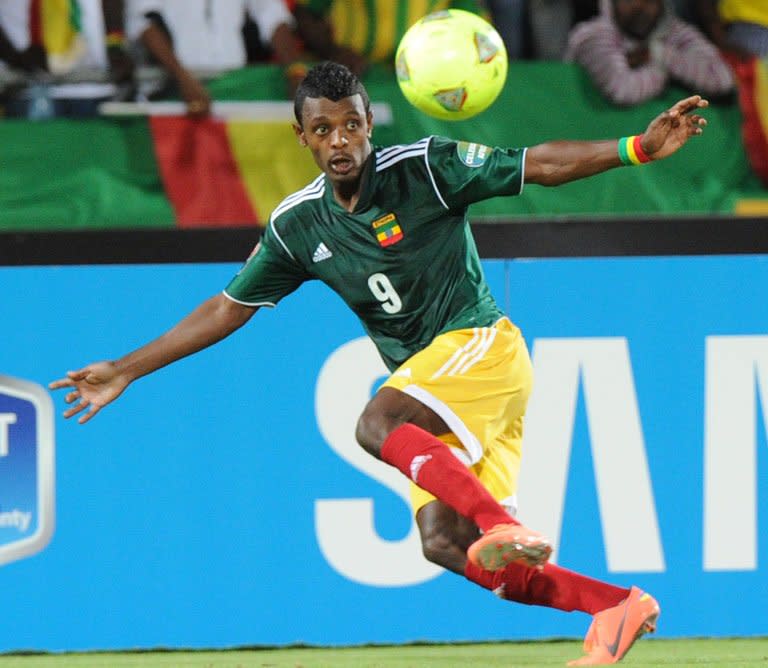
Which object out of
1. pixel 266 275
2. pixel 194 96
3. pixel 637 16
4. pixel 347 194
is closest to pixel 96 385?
pixel 266 275

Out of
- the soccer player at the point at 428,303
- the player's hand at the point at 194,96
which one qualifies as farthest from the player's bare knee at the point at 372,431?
the player's hand at the point at 194,96

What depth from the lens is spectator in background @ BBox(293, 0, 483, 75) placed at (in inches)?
344

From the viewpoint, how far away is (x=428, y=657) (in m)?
6.93

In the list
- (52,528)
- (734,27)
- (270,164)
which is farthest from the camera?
(734,27)

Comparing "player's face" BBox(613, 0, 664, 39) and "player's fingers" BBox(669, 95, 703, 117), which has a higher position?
"player's fingers" BBox(669, 95, 703, 117)

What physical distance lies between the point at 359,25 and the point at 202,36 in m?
0.85

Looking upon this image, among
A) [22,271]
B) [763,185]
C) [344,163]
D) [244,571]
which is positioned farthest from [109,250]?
[763,185]

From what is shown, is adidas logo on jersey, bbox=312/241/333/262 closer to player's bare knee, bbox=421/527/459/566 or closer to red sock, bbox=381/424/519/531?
red sock, bbox=381/424/519/531

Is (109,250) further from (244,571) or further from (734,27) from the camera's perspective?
(734,27)

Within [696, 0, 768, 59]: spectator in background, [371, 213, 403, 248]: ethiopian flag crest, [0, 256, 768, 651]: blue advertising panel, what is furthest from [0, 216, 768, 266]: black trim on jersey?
[371, 213, 403, 248]: ethiopian flag crest

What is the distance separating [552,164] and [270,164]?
3.14 m

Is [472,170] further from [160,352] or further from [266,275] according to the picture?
[160,352]

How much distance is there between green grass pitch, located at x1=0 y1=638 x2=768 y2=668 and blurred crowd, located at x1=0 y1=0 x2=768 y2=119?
280 cm

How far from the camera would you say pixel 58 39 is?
337 inches
